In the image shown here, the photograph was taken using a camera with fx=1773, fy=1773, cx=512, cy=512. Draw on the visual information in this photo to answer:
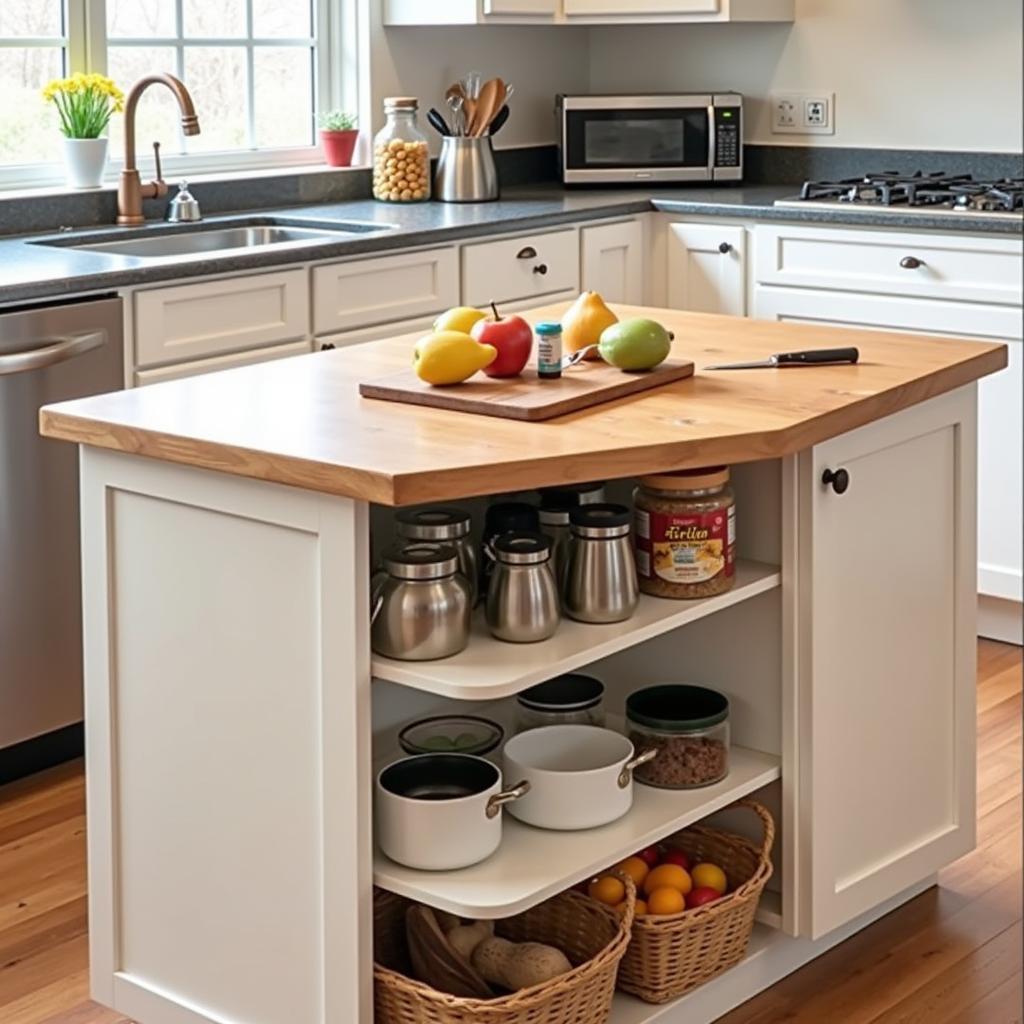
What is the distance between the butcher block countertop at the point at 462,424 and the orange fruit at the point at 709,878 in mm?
623

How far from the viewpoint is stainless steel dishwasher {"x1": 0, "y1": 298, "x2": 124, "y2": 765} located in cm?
303

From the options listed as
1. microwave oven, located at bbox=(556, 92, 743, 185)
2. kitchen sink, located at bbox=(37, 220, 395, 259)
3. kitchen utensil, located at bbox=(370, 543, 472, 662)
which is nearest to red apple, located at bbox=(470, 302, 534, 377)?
kitchen utensil, located at bbox=(370, 543, 472, 662)

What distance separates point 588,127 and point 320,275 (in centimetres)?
139

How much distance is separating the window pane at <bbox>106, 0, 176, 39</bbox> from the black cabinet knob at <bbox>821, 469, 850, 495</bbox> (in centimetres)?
239

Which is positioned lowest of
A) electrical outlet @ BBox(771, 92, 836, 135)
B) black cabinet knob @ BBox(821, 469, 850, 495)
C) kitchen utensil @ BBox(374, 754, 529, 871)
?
kitchen utensil @ BBox(374, 754, 529, 871)

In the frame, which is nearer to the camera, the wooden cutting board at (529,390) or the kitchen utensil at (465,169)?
the wooden cutting board at (529,390)

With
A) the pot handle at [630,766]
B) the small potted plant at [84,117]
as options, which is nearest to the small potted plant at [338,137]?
the small potted plant at [84,117]

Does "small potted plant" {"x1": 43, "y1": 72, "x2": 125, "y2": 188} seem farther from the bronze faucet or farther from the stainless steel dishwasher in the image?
the stainless steel dishwasher

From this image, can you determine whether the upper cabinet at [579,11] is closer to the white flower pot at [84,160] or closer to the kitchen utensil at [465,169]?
the kitchen utensil at [465,169]

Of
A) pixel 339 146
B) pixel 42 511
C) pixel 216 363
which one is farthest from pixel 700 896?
pixel 339 146

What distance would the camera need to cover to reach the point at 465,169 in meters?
4.41

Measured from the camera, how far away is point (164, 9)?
4.15 meters

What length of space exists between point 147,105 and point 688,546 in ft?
7.90

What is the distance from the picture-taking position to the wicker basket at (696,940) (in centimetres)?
227
